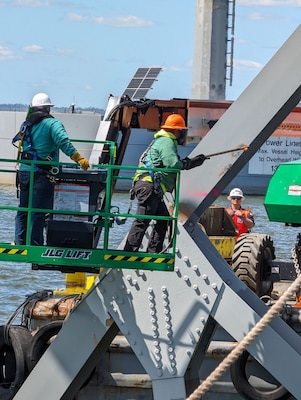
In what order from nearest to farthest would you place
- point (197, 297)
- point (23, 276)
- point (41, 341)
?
1. point (197, 297)
2. point (41, 341)
3. point (23, 276)

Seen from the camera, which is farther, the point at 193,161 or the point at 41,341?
the point at 41,341

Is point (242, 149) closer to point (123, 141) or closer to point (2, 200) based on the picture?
point (123, 141)

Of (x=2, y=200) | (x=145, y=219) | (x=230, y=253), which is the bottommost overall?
(x=2, y=200)

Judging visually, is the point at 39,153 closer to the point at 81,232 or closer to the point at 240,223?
the point at 81,232

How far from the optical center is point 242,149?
941cm

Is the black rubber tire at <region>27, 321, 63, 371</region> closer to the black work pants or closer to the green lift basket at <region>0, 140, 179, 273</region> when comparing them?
the green lift basket at <region>0, 140, 179, 273</region>

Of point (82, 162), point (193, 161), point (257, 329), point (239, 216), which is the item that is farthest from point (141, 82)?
point (257, 329)

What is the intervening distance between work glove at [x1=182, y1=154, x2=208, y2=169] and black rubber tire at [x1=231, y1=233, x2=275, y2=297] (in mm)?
3070

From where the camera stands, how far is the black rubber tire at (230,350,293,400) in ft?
34.4

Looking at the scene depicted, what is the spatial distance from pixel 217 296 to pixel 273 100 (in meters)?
1.65

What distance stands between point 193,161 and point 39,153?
1443mm

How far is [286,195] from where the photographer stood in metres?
11.3

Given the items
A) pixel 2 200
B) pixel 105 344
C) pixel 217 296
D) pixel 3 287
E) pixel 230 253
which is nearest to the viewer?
pixel 217 296

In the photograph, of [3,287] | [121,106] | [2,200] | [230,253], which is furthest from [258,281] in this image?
[2,200]
